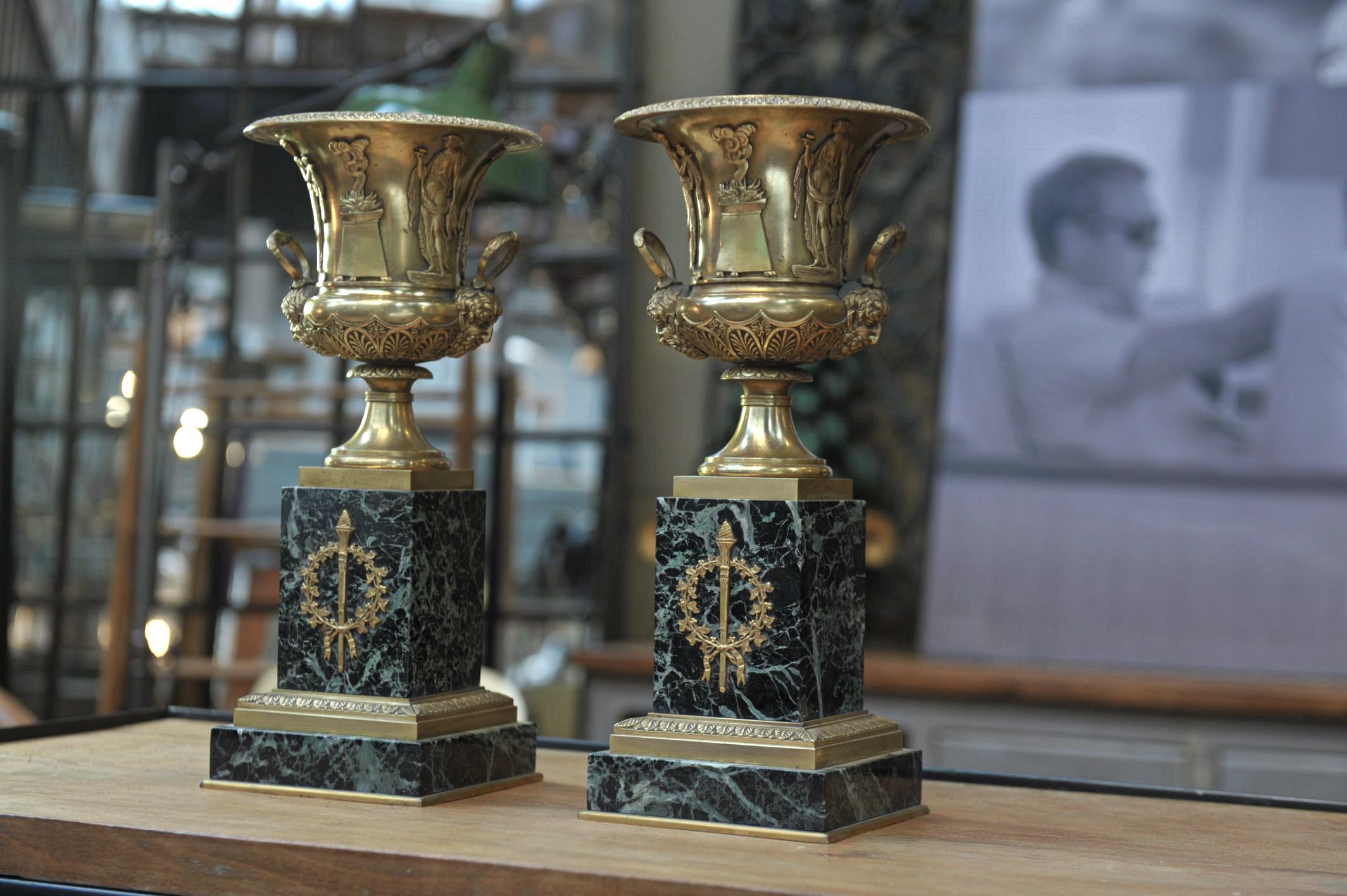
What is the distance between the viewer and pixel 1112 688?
358 centimetres

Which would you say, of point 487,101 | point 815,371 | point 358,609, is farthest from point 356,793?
point 815,371

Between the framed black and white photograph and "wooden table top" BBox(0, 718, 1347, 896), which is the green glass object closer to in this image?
the framed black and white photograph

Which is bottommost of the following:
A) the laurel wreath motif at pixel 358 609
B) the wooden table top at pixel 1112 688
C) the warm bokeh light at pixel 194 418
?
the wooden table top at pixel 1112 688

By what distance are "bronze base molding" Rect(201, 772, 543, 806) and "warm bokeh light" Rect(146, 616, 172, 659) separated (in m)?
3.04

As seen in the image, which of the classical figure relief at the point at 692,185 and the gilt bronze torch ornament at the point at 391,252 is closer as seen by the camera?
the classical figure relief at the point at 692,185

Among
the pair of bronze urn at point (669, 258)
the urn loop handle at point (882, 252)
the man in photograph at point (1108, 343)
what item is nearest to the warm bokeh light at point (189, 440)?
the man in photograph at point (1108, 343)

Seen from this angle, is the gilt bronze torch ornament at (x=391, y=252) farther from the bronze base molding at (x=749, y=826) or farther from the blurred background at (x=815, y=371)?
the blurred background at (x=815, y=371)

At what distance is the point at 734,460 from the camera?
160 cm

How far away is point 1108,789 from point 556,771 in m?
0.59

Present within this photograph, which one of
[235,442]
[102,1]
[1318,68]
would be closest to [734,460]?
[1318,68]

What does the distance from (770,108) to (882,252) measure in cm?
19

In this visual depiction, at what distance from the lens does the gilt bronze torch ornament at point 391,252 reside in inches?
67.3

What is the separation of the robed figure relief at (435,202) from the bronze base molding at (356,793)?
512 mm

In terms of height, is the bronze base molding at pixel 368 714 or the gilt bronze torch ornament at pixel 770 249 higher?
the gilt bronze torch ornament at pixel 770 249
